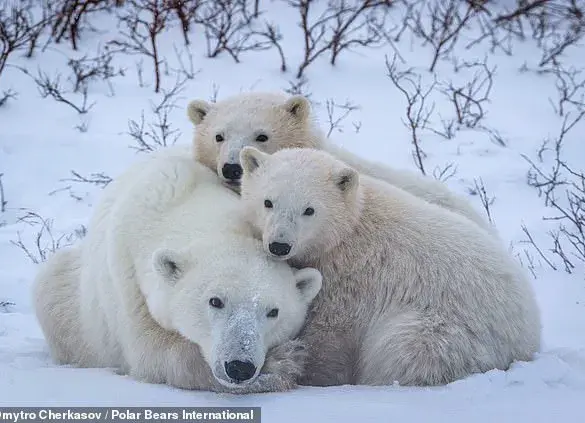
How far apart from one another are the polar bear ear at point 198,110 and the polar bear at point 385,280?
34.8 inches

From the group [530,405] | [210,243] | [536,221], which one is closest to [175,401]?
[210,243]

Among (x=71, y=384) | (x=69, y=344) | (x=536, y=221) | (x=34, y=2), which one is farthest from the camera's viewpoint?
(x=34, y=2)

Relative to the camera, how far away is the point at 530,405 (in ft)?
9.79

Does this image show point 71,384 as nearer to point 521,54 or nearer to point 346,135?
point 346,135

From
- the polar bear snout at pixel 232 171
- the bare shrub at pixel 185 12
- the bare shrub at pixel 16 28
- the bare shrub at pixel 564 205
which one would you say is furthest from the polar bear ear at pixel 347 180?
the bare shrub at pixel 185 12

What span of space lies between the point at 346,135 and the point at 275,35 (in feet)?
7.54

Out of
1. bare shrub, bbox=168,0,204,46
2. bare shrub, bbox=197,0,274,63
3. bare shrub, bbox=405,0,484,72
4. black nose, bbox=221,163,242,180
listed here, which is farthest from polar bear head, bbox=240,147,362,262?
bare shrub, bbox=168,0,204,46

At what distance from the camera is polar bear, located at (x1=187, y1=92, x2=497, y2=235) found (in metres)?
4.25

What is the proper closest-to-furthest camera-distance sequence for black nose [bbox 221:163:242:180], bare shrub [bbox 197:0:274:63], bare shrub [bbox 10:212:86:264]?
black nose [bbox 221:163:242:180]
bare shrub [bbox 10:212:86:264]
bare shrub [bbox 197:0:274:63]

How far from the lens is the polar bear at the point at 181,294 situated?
3092 mm

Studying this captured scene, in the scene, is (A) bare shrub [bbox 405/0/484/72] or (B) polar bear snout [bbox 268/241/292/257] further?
(A) bare shrub [bbox 405/0/484/72]

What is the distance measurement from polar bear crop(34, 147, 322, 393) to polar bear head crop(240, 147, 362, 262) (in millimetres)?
124

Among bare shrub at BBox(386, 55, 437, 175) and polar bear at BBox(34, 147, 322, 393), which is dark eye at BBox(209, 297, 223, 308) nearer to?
polar bear at BBox(34, 147, 322, 393)

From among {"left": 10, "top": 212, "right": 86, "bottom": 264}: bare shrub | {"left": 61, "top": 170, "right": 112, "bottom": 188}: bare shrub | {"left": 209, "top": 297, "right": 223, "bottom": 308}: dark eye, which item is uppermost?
{"left": 209, "top": 297, "right": 223, "bottom": 308}: dark eye
